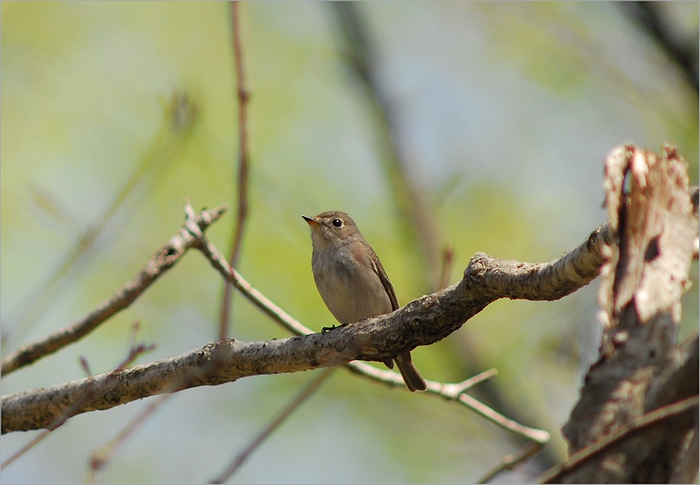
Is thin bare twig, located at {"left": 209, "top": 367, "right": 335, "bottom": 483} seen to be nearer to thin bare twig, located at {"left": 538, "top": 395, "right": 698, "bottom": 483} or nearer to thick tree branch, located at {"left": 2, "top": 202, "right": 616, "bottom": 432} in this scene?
thick tree branch, located at {"left": 2, "top": 202, "right": 616, "bottom": 432}

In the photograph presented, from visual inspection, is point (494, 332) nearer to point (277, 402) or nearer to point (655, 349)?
point (277, 402)

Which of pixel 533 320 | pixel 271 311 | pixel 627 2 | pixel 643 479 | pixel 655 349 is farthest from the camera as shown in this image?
pixel 533 320

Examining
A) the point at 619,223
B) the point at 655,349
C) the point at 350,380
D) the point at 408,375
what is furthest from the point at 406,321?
the point at 350,380

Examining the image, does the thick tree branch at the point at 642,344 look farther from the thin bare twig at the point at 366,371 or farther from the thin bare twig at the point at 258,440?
the thin bare twig at the point at 366,371

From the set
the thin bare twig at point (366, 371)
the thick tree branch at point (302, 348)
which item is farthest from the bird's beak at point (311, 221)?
the thick tree branch at point (302, 348)

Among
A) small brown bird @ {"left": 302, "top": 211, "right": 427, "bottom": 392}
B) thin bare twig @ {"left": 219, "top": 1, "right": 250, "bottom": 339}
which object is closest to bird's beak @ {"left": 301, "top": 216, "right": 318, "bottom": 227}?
small brown bird @ {"left": 302, "top": 211, "right": 427, "bottom": 392}

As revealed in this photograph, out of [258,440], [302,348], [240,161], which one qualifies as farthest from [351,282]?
[240,161]

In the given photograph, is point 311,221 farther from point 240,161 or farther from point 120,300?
point 240,161

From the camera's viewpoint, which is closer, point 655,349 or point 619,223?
point 655,349
